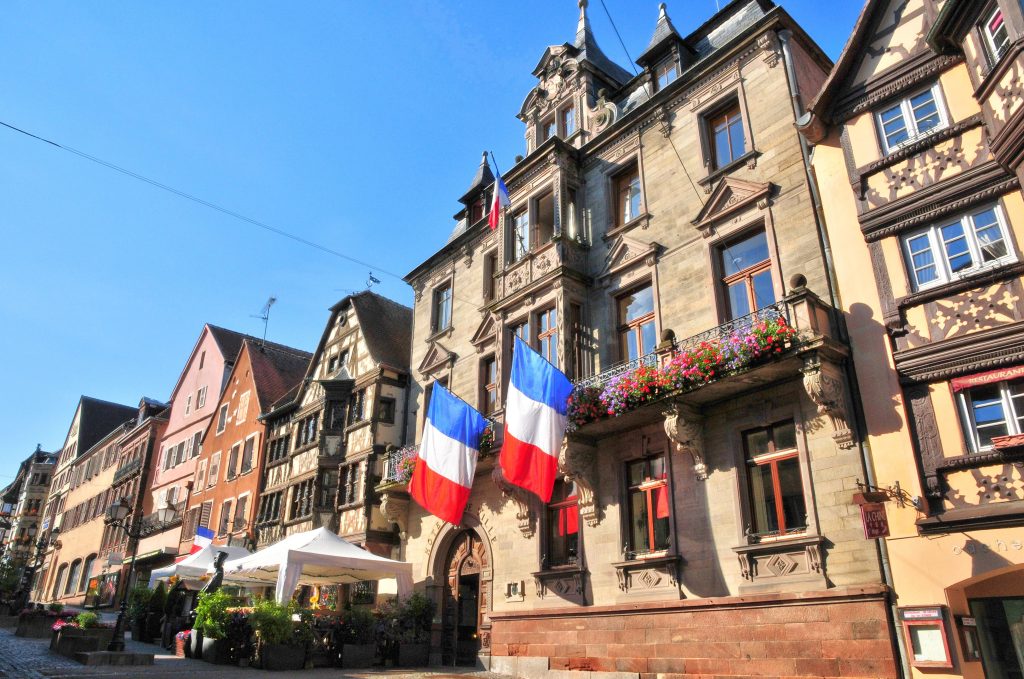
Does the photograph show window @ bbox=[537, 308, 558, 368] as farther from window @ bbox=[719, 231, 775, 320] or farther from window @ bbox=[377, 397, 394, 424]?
window @ bbox=[377, 397, 394, 424]

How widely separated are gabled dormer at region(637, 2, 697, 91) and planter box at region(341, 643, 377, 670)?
599 inches

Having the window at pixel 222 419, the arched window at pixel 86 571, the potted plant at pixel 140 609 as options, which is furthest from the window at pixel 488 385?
the arched window at pixel 86 571

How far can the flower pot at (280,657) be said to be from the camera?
1484cm

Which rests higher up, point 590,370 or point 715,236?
point 715,236

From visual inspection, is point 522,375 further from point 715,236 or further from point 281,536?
point 281,536

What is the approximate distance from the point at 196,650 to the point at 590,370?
11.3 metres

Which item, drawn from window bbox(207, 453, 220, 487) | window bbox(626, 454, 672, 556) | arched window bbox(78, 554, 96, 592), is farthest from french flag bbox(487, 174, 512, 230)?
arched window bbox(78, 554, 96, 592)

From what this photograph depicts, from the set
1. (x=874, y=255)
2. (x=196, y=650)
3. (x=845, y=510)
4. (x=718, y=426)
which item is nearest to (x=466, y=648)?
(x=196, y=650)

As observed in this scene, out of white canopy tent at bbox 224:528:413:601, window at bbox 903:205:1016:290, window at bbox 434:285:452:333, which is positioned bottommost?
white canopy tent at bbox 224:528:413:601

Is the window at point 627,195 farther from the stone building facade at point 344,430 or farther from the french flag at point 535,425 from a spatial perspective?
the stone building facade at point 344,430

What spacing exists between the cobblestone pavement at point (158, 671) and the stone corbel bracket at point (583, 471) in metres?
4.05

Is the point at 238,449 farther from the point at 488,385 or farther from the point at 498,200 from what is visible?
the point at 498,200

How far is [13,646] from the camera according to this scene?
17.6 metres

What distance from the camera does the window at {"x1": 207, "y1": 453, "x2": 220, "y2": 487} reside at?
35.0m
